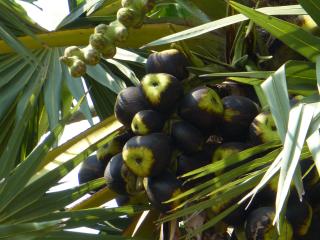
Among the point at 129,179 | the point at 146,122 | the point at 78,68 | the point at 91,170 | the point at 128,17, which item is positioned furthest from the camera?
the point at 91,170

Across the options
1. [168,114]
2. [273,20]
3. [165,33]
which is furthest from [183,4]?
[273,20]

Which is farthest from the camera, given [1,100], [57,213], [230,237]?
[1,100]

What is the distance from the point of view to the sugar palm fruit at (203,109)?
184 centimetres

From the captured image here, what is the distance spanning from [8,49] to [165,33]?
1.76 feet

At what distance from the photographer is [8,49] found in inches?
101

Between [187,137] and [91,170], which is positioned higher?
[187,137]

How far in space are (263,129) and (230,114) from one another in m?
0.11

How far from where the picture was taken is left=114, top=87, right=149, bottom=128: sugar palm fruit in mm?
1901

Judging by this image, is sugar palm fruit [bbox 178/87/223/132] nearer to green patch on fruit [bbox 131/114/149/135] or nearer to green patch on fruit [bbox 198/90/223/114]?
green patch on fruit [bbox 198/90/223/114]

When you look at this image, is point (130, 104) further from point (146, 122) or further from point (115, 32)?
point (115, 32)

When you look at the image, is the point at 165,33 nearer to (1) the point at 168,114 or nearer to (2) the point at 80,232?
(1) the point at 168,114

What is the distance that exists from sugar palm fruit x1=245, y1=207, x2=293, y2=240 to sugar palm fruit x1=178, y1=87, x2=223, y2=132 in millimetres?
260

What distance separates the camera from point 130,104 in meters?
1.91

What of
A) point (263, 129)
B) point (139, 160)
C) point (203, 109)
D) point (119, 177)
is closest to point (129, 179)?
point (119, 177)
